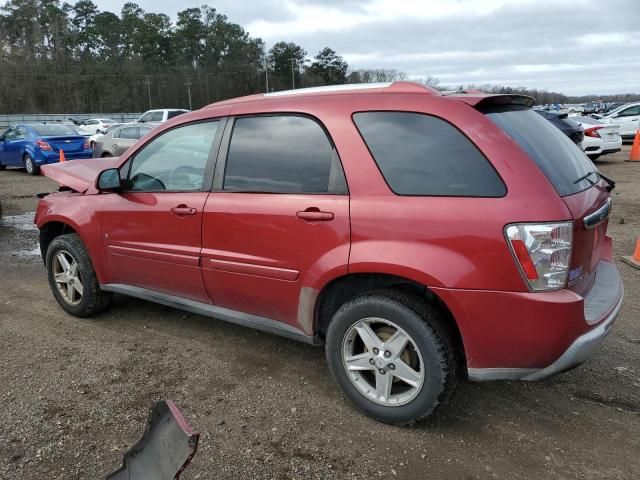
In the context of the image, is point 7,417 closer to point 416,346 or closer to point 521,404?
point 416,346

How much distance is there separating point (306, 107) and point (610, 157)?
55.1ft

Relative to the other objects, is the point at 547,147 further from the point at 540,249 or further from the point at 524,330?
the point at 524,330

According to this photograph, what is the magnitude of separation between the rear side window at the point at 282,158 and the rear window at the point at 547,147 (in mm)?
884

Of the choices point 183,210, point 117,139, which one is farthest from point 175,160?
point 117,139

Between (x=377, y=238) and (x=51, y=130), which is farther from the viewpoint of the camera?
(x=51, y=130)

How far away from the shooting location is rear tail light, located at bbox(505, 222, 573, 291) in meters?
2.27

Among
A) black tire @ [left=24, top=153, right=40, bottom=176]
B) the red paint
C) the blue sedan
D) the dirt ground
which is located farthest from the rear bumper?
black tire @ [left=24, top=153, right=40, bottom=176]

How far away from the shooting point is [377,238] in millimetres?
2576

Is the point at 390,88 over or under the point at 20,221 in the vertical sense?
over

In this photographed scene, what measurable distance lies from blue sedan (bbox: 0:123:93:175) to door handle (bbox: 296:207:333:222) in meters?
13.2

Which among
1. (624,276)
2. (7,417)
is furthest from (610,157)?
(7,417)

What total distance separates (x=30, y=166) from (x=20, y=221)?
6795 millimetres

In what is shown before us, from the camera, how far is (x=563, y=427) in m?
2.77

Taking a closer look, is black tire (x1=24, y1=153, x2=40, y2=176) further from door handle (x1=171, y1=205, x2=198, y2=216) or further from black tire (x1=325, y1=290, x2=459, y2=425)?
black tire (x1=325, y1=290, x2=459, y2=425)
